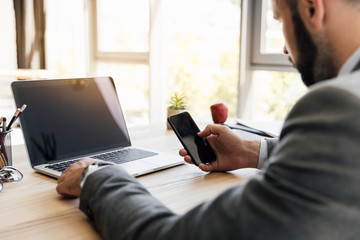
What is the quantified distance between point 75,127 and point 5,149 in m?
0.20

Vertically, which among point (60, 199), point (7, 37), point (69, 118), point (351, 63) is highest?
point (7, 37)

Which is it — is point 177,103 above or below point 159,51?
below

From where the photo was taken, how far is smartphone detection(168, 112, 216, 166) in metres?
1.06

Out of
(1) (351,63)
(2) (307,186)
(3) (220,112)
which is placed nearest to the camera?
(2) (307,186)

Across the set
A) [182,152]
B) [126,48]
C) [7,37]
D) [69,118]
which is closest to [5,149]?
[69,118]

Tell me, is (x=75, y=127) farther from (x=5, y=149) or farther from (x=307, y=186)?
(x=307, y=186)

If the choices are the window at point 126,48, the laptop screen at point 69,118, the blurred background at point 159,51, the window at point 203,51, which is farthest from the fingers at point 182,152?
the window at point 126,48

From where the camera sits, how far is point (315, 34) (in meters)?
0.63

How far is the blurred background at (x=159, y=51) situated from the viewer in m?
2.81

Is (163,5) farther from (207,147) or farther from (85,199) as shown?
(85,199)

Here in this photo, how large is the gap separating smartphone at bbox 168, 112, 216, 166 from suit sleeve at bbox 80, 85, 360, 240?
54cm

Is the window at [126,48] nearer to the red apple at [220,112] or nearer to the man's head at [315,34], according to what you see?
the red apple at [220,112]

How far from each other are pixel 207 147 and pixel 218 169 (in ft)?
0.26

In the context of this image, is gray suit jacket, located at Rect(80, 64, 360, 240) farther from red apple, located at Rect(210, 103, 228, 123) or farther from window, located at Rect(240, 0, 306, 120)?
window, located at Rect(240, 0, 306, 120)
